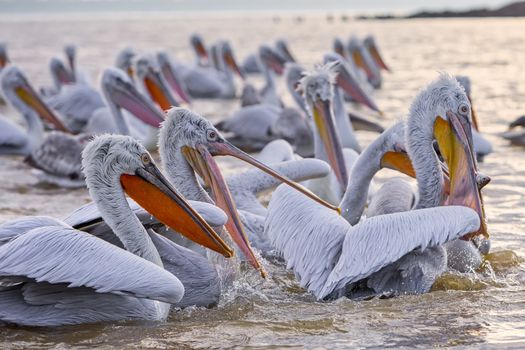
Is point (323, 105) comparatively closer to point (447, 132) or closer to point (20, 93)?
point (447, 132)

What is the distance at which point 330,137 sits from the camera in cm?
600

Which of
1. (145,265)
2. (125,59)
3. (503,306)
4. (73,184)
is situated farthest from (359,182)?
(125,59)

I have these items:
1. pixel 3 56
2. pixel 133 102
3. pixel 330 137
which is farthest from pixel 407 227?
pixel 3 56

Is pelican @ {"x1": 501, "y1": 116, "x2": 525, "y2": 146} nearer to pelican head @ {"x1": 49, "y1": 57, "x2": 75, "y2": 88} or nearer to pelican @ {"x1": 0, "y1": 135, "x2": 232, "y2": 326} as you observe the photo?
pelican @ {"x1": 0, "y1": 135, "x2": 232, "y2": 326}

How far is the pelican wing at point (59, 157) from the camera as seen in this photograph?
291 inches

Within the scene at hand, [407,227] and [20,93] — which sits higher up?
[407,227]

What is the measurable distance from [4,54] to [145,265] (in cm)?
985

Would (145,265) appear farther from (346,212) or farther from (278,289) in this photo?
(346,212)

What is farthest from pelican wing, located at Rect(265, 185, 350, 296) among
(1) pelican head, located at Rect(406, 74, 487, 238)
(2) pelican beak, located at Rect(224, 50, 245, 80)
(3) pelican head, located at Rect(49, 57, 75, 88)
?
(2) pelican beak, located at Rect(224, 50, 245, 80)

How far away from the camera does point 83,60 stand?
20828 millimetres

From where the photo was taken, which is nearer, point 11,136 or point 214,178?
point 214,178

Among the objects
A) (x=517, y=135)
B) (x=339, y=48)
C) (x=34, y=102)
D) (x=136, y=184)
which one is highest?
(x=136, y=184)

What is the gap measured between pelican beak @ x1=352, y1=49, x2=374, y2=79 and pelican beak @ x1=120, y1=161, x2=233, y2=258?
32.4ft

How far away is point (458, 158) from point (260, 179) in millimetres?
1223
